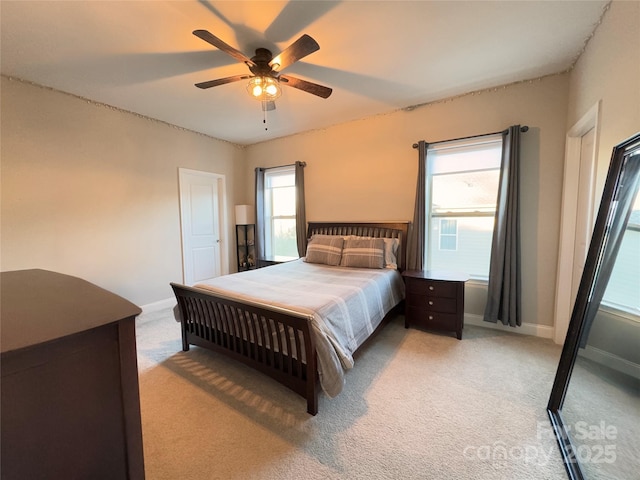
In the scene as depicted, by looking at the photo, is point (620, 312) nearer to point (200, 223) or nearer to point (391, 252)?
point (391, 252)

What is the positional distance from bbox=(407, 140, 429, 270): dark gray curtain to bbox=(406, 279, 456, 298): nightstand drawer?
391 mm

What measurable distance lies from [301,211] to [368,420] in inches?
123

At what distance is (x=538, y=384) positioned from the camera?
205 cm

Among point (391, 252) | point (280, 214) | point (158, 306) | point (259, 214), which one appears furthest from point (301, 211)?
point (158, 306)

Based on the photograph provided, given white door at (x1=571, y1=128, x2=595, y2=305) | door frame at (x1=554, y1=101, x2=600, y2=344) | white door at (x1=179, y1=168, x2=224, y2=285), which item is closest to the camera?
white door at (x1=571, y1=128, x2=595, y2=305)

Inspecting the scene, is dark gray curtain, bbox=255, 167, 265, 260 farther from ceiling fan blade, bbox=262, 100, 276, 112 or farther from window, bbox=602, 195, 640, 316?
window, bbox=602, 195, 640, 316

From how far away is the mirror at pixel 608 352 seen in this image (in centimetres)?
125

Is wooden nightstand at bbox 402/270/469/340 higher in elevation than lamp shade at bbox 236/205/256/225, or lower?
lower

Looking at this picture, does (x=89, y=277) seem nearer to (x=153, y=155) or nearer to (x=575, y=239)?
(x=153, y=155)

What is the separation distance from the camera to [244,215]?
4812 mm

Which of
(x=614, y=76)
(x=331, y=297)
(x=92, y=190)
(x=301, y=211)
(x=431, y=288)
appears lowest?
(x=431, y=288)

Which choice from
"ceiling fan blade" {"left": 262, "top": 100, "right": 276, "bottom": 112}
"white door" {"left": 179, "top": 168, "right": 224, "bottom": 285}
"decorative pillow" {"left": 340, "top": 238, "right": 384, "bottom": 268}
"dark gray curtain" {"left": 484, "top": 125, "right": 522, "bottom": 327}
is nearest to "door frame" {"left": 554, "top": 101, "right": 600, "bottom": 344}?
"dark gray curtain" {"left": 484, "top": 125, "right": 522, "bottom": 327}

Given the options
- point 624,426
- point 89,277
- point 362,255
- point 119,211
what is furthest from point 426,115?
point 89,277

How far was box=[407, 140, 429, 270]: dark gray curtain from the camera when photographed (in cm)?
323
